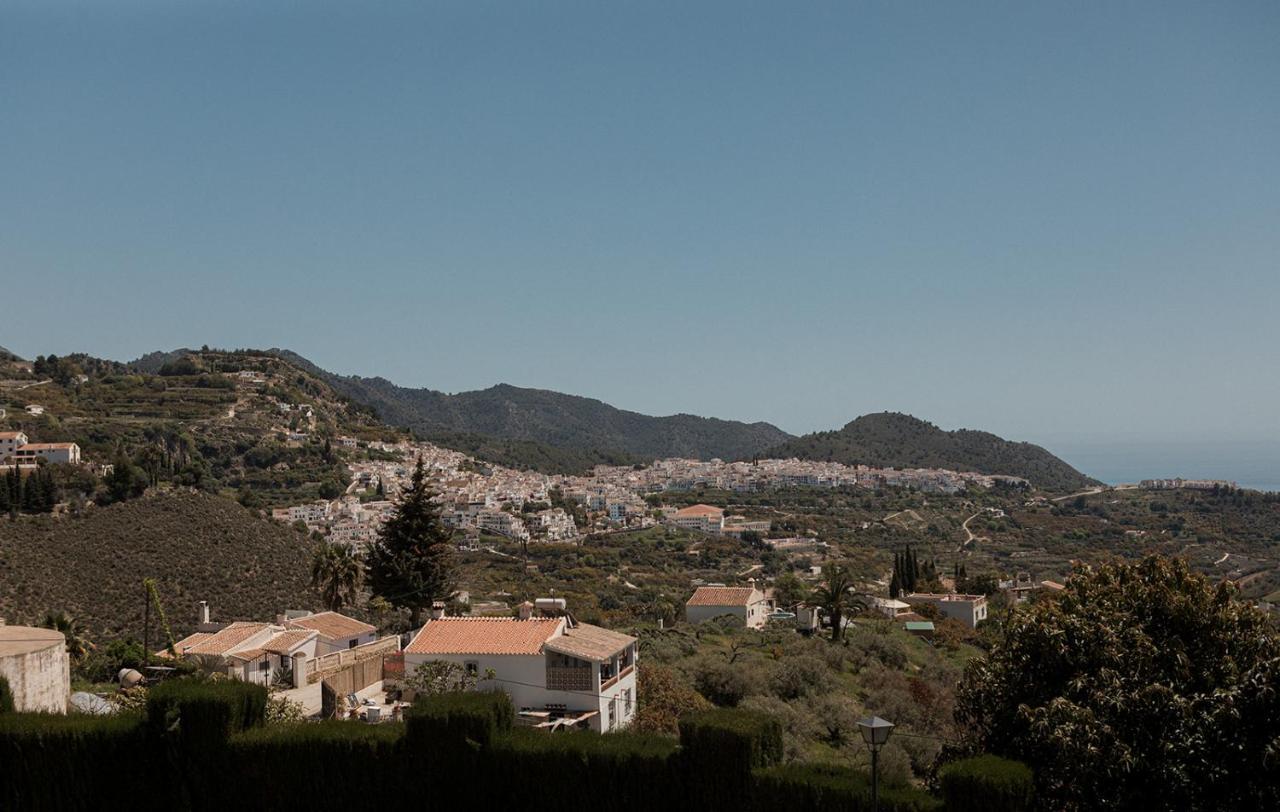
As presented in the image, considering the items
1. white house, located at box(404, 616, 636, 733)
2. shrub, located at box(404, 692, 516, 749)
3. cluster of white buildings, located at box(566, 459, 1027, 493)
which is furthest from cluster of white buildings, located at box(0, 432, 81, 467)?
cluster of white buildings, located at box(566, 459, 1027, 493)

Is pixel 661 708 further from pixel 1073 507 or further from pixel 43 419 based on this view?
pixel 1073 507

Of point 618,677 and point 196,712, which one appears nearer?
point 196,712

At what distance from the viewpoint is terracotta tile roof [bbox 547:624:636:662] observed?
19.0m

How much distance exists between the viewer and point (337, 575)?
3059 centimetres

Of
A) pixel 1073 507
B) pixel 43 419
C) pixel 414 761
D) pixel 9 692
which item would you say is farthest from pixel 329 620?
pixel 1073 507

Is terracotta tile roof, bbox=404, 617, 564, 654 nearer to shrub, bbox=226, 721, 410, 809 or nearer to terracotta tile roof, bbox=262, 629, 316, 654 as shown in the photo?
terracotta tile roof, bbox=262, 629, 316, 654

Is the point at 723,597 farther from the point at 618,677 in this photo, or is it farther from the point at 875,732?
the point at 875,732

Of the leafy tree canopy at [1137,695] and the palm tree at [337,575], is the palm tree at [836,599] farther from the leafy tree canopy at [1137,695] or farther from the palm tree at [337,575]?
the leafy tree canopy at [1137,695]

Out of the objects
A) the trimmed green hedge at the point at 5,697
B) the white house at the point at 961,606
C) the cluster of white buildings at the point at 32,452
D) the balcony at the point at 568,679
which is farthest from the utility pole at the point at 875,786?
the cluster of white buildings at the point at 32,452

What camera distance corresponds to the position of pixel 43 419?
78.6 m

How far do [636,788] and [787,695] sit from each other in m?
15.4

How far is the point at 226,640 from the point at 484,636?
7.61 metres

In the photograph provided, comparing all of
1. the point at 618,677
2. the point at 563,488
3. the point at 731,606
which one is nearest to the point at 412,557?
the point at 618,677

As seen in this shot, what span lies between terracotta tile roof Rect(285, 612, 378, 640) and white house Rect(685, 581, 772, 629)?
1761cm
